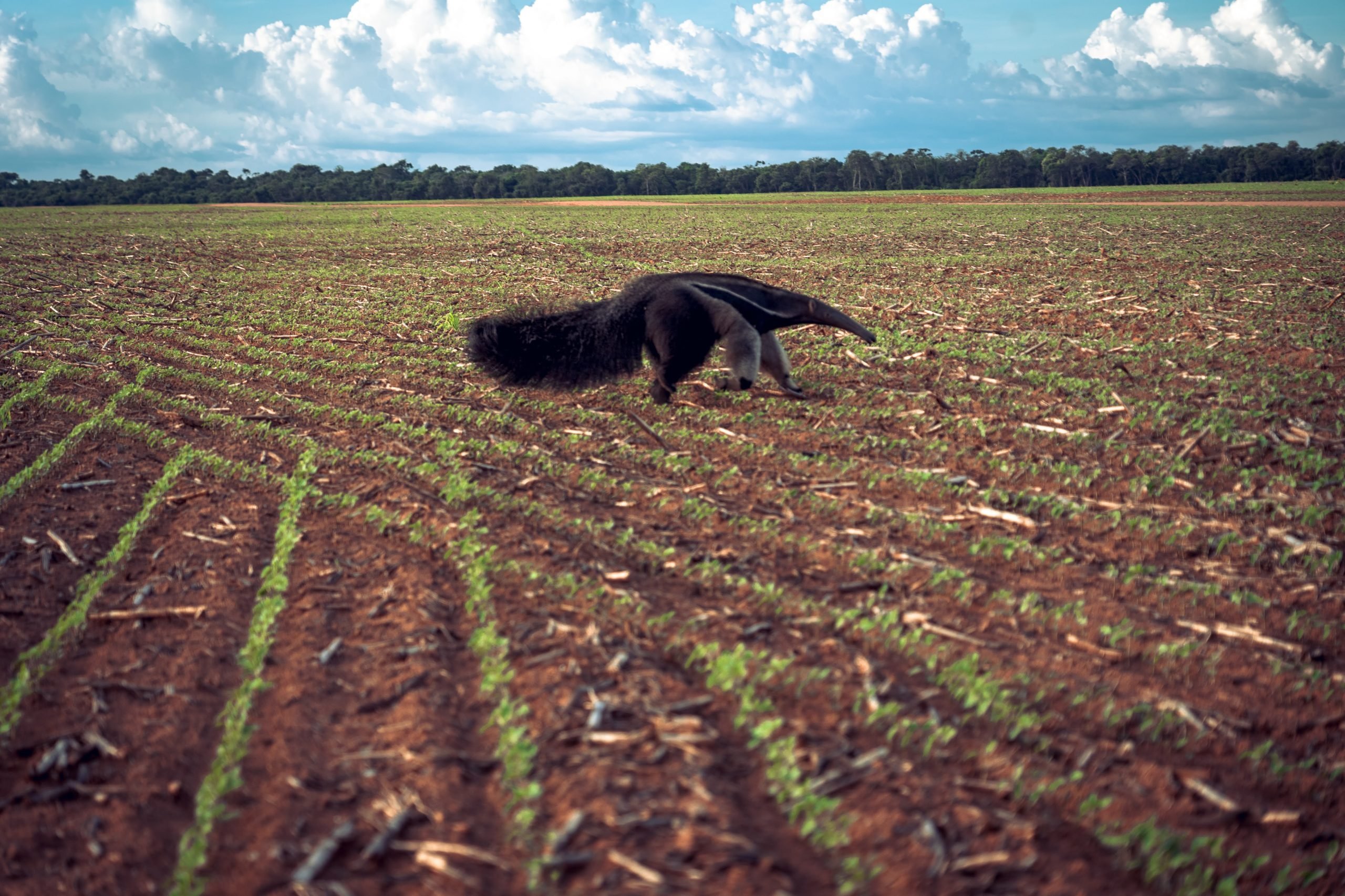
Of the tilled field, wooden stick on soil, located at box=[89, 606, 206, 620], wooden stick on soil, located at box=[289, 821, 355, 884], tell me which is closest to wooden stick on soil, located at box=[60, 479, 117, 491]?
the tilled field

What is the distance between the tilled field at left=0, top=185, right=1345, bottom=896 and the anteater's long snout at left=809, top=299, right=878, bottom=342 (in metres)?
0.56

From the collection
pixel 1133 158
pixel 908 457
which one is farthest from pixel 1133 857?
pixel 1133 158

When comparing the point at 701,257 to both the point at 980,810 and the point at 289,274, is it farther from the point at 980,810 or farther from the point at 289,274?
the point at 980,810

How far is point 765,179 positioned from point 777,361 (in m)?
87.3

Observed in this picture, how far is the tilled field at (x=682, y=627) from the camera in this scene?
2.85 m

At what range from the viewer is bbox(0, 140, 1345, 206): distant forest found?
3046 inches

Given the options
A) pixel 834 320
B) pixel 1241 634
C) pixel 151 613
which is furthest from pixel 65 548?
pixel 834 320

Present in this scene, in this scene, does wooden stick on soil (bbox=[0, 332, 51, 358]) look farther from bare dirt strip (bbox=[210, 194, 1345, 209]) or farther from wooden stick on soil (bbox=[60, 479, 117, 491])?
bare dirt strip (bbox=[210, 194, 1345, 209])

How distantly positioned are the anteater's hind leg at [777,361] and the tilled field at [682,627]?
0.49m

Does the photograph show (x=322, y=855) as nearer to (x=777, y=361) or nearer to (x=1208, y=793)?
(x=1208, y=793)

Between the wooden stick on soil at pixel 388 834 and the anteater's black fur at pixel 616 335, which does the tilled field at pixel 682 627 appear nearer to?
the wooden stick on soil at pixel 388 834

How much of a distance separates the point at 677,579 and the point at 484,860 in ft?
7.24

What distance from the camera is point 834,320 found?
9.12 meters

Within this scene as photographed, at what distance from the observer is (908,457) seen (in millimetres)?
6836
